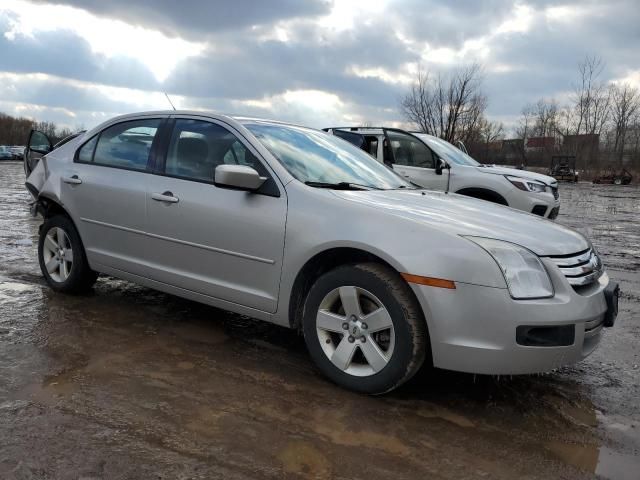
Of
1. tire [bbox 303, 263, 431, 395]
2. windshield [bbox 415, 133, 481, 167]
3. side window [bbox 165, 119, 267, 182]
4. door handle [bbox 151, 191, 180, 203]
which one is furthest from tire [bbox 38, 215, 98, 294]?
windshield [bbox 415, 133, 481, 167]

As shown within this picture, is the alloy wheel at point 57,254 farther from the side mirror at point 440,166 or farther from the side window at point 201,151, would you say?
the side mirror at point 440,166

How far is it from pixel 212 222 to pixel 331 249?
0.93 metres

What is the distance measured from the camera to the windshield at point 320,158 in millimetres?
3783

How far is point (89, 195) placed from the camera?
4641 mm

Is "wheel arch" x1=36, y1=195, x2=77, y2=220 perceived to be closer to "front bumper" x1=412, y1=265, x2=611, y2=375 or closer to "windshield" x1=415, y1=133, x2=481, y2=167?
"front bumper" x1=412, y1=265, x2=611, y2=375

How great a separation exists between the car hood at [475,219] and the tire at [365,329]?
357 millimetres

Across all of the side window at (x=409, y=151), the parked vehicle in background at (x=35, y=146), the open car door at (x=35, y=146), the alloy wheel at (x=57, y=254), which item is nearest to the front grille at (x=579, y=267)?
the alloy wheel at (x=57, y=254)

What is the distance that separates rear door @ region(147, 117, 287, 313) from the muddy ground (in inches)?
19.4

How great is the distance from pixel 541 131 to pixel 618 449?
231ft

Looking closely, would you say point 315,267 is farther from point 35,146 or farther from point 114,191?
point 35,146

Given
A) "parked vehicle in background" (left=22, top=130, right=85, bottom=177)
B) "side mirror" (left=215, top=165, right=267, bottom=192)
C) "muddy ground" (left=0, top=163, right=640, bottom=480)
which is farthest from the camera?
"parked vehicle in background" (left=22, top=130, right=85, bottom=177)

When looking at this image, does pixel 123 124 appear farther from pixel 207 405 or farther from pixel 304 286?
pixel 207 405

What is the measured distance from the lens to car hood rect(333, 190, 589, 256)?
10.0 ft

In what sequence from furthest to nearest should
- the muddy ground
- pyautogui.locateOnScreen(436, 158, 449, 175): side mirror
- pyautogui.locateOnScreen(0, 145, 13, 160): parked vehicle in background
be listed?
pyautogui.locateOnScreen(0, 145, 13, 160): parked vehicle in background, pyautogui.locateOnScreen(436, 158, 449, 175): side mirror, the muddy ground
